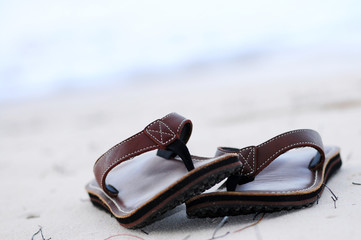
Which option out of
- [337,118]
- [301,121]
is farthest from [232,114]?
[337,118]

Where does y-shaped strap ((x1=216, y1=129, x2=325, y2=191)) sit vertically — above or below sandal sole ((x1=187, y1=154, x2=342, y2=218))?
above

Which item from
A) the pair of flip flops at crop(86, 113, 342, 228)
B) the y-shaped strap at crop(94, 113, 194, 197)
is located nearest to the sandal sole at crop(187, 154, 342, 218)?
the pair of flip flops at crop(86, 113, 342, 228)

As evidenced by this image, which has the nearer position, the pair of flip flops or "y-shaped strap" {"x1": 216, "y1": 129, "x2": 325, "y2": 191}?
the pair of flip flops

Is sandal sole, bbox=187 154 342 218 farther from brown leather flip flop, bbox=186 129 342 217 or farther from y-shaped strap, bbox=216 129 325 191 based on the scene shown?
y-shaped strap, bbox=216 129 325 191

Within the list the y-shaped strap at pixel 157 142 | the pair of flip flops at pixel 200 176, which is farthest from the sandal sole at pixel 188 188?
the y-shaped strap at pixel 157 142

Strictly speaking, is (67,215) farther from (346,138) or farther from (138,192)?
(346,138)

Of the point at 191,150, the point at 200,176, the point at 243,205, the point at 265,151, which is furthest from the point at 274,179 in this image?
the point at 191,150

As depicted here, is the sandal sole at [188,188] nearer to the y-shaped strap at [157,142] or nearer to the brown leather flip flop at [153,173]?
the brown leather flip flop at [153,173]
